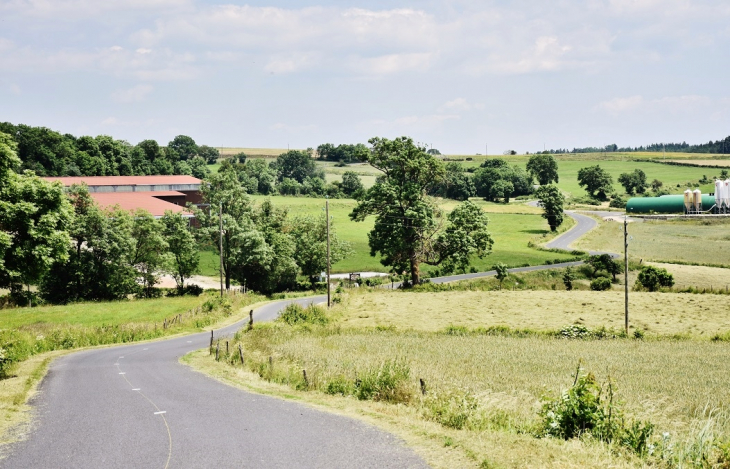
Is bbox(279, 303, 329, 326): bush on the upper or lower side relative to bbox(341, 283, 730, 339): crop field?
upper

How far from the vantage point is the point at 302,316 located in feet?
148

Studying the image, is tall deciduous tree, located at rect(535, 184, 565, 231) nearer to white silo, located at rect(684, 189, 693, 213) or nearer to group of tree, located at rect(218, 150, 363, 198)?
white silo, located at rect(684, 189, 693, 213)

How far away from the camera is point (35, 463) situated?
13219 mm

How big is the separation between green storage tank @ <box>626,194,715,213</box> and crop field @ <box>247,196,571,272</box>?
816 inches

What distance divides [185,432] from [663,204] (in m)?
132

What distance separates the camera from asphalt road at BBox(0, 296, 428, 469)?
13.1 metres

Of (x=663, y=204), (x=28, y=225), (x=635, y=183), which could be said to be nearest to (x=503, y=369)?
(x=28, y=225)

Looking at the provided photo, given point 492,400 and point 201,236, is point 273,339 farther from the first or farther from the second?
point 201,236

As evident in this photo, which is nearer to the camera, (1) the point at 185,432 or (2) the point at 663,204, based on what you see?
(1) the point at 185,432

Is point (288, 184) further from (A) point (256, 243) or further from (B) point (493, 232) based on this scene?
(A) point (256, 243)

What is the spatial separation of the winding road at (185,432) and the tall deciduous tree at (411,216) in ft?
142

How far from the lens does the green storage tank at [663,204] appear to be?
4811 inches

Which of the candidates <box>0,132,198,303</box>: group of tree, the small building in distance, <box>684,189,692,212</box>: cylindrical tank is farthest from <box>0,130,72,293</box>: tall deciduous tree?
<box>684,189,692,212</box>: cylindrical tank

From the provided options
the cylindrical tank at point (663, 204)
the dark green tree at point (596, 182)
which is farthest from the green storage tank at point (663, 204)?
the dark green tree at point (596, 182)
